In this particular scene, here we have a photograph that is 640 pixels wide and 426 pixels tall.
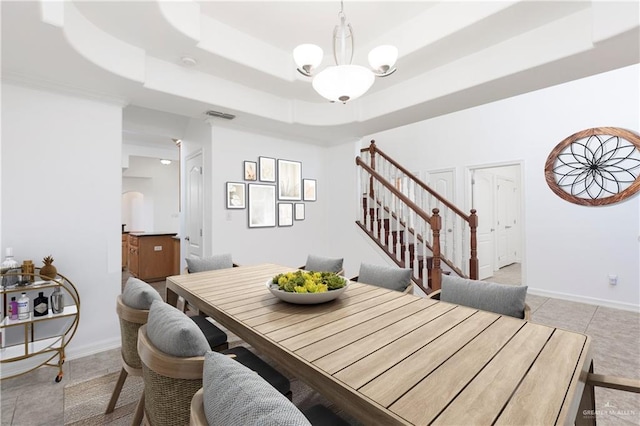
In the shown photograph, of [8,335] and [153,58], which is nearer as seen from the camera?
[8,335]

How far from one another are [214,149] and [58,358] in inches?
106

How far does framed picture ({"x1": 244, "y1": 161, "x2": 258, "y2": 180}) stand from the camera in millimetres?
4184

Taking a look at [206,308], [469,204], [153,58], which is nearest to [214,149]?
[153,58]

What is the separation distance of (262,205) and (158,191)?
6.16m

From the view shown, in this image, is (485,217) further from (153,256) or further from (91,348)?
(153,256)

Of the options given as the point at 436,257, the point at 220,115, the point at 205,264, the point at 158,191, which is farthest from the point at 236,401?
the point at 158,191

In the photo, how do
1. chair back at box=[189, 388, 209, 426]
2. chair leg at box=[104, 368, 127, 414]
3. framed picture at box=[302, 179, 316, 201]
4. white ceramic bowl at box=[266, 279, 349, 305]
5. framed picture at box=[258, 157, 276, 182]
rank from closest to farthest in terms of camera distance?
chair back at box=[189, 388, 209, 426]
white ceramic bowl at box=[266, 279, 349, 305]
chair leg at box=[104, 368, 127, 414]
framed picture at box=[258, 157, 276, 182]
framed picture at box=[302, 179, 316, 201]

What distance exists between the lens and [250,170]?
4230mm

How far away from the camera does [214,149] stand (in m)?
3.94

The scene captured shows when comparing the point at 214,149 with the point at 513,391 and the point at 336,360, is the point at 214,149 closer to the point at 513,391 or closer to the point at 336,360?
the point at 336,360

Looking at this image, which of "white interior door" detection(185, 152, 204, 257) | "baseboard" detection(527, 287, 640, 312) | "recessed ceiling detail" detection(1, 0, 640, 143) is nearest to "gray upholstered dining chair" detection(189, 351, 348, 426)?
"recessed ceiling detail" detection(1, 0, 640, 143)

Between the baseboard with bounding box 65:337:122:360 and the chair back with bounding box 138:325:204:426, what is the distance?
2.27 meters

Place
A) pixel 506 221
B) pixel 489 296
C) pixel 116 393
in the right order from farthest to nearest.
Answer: pixel 506 221, pixel 116 393, pixel 489 296

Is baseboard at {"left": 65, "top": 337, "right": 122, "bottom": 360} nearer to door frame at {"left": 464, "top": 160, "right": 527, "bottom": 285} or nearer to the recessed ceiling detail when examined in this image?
the recessed ceiling detail
